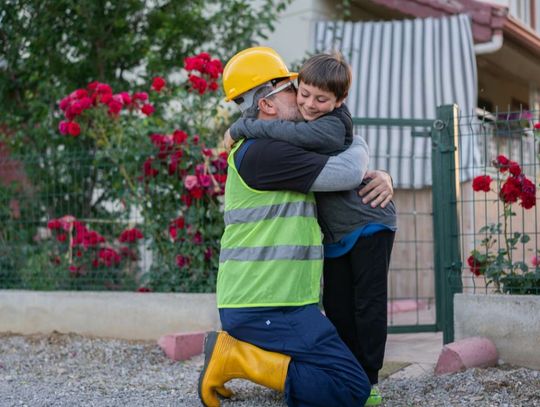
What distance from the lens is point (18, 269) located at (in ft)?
23.8

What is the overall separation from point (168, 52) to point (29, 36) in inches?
53.2

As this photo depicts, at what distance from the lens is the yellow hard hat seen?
3.69 metres

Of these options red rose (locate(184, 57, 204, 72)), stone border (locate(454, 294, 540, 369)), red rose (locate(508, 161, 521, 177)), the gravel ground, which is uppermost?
red rose (locate(184, 57, 204, 72))

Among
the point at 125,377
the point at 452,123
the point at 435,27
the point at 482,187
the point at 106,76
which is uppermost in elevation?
the point at 435,27

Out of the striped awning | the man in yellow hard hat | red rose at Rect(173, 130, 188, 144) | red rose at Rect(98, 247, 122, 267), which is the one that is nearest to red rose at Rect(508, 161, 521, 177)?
the man in yellow hard hat

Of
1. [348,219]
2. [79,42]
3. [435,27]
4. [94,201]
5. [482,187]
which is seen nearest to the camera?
[348,219]

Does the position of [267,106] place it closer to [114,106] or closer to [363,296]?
[363,296]

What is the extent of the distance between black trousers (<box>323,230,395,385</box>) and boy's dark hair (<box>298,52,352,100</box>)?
67cm

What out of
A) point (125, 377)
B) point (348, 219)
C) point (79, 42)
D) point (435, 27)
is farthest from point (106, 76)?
point (348, 219)

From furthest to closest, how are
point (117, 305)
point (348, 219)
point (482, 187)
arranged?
point (117, 305), point (482, 187), point (348, 219)

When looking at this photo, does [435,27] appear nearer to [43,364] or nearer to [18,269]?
[18,269]

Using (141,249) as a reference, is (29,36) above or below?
above

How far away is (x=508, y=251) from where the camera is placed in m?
5.12

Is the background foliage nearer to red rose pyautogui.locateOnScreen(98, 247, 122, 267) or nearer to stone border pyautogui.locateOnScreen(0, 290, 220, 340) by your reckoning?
red rose pyautogui.locateOnScreen(98, 247, 122, 267)
